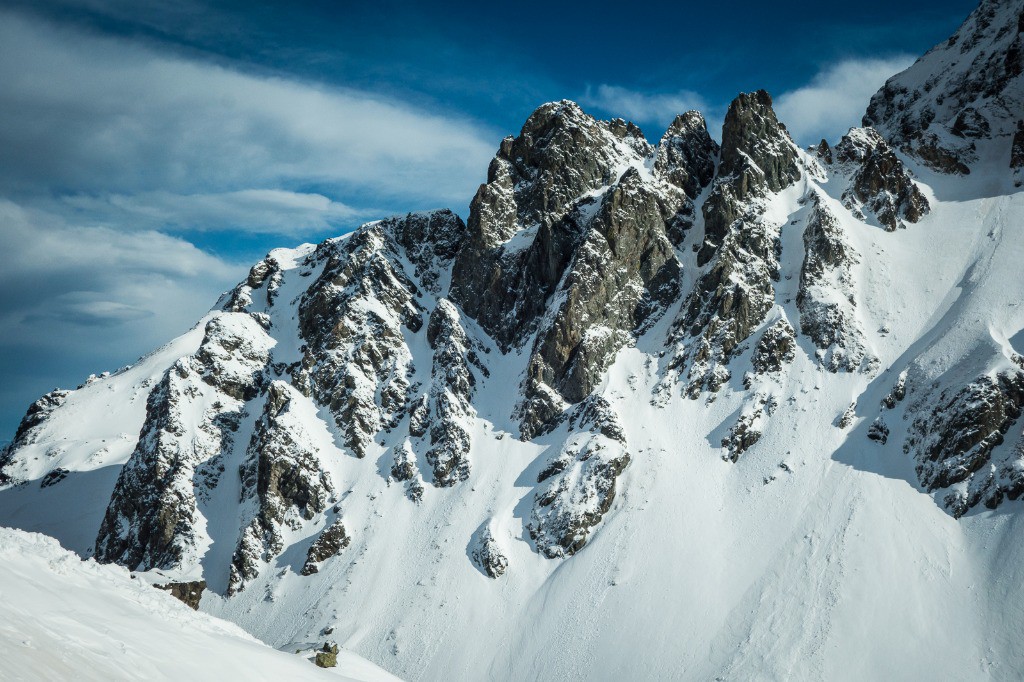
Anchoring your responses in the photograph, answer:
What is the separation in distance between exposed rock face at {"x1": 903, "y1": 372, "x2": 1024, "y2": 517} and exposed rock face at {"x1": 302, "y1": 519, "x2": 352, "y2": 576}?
2257 inches

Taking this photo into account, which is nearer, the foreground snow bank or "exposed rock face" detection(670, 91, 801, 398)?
the foreground snow bank

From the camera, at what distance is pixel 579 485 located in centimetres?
7100

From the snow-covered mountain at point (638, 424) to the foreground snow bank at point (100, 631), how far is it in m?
38.4

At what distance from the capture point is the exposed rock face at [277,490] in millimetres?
77688

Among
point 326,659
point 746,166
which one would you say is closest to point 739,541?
point 326,659

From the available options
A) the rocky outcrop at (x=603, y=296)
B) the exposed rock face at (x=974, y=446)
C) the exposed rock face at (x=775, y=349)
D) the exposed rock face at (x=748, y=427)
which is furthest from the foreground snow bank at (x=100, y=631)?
the exposed rock face at (x=775, y=349)

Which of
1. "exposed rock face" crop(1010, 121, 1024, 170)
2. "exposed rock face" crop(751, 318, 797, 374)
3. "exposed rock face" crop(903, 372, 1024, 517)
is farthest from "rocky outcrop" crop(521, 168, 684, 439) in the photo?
"exposed rock face" crop(1010, 121, 1024, 170)

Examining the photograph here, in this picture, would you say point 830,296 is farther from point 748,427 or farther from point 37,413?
point 37,413

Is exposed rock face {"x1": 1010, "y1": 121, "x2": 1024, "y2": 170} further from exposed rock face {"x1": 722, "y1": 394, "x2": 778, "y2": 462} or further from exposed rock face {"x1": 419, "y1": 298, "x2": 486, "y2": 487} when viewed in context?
exposed rock face {"x1": 419, "y1": 298, "x2": 486, "y2": 487}

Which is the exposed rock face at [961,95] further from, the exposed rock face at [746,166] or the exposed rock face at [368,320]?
the exposed rock face at [368,320]

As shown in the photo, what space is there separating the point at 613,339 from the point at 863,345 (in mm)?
26740

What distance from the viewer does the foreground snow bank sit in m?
18.9

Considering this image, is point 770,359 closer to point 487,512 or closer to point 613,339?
point 613,339

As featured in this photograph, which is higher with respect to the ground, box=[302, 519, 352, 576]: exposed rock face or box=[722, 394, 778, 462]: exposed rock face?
box=[722, 394, 778, 462]: exposed rock face
